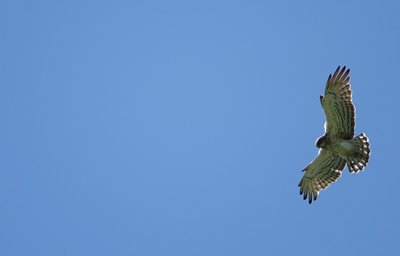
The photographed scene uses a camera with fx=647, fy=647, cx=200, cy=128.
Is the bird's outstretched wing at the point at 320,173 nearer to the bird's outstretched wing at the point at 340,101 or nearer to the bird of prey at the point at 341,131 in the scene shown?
the bird of prey at the point at 341,131

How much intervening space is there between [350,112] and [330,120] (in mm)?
691

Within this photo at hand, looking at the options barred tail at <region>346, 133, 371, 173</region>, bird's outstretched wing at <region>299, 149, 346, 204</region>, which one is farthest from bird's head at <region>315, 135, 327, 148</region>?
barred tail at <region>346, 133, 371, 173</region>

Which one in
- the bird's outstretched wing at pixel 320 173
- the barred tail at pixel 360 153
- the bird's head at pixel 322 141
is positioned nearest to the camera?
the barred tail at pixel 360 153

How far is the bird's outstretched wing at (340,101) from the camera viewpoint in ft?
63.3

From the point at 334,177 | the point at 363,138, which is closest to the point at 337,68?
the point at 363,138

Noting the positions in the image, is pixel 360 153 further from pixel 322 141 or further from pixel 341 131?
pixel 322 141

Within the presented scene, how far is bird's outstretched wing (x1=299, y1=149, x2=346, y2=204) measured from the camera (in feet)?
68.1

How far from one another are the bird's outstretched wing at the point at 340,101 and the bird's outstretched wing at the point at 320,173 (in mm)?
1307

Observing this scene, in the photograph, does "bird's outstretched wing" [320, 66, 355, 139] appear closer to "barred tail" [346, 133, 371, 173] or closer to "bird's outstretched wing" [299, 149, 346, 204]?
"barred tail" [346, 133, 371, 173]

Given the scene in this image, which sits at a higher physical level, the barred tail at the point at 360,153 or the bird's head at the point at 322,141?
the bird's head at the point at 322,141

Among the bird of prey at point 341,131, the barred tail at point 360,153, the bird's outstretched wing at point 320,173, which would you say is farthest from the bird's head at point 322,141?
the barred tail at point 360,153

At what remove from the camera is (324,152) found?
67.4 ft

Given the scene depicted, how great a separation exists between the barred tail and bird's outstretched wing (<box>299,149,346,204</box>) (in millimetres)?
987

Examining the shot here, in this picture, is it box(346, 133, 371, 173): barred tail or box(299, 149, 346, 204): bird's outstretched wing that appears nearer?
box(346, 133, 371, 173): barred tail
